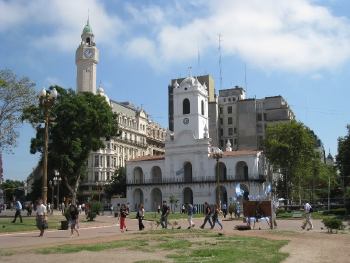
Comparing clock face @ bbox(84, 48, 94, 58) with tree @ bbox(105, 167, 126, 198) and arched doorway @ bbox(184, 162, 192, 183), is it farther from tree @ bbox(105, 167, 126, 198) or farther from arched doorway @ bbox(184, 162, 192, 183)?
arched doorway @ bbox(184, 162, 192, 183)

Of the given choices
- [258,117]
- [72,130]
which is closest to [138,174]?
[258,117]

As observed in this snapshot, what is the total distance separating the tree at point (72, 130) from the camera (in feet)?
163

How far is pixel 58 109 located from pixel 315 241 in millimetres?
35331

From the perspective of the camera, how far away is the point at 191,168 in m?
80.6

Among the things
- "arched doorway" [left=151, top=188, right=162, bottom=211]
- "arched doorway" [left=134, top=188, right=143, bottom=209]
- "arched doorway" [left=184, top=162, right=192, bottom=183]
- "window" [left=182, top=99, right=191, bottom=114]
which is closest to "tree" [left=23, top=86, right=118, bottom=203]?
"arched doorway" [left=184, top=162, right=192, bottom=183]

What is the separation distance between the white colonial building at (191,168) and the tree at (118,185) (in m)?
6.15

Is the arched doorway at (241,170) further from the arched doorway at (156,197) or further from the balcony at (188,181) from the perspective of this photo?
the arched doorway at (156,197)

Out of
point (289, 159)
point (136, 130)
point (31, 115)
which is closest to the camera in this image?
point (31, 115)

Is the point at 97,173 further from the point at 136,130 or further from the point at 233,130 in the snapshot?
the point at 233,130

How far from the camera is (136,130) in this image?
351 ft

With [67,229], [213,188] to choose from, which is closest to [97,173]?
[213,188]

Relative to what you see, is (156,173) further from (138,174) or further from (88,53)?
(88,53)

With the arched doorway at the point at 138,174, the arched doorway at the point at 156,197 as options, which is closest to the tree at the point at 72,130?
the arched doorway at the point at 156,197

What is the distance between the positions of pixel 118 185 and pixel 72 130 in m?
41.2
